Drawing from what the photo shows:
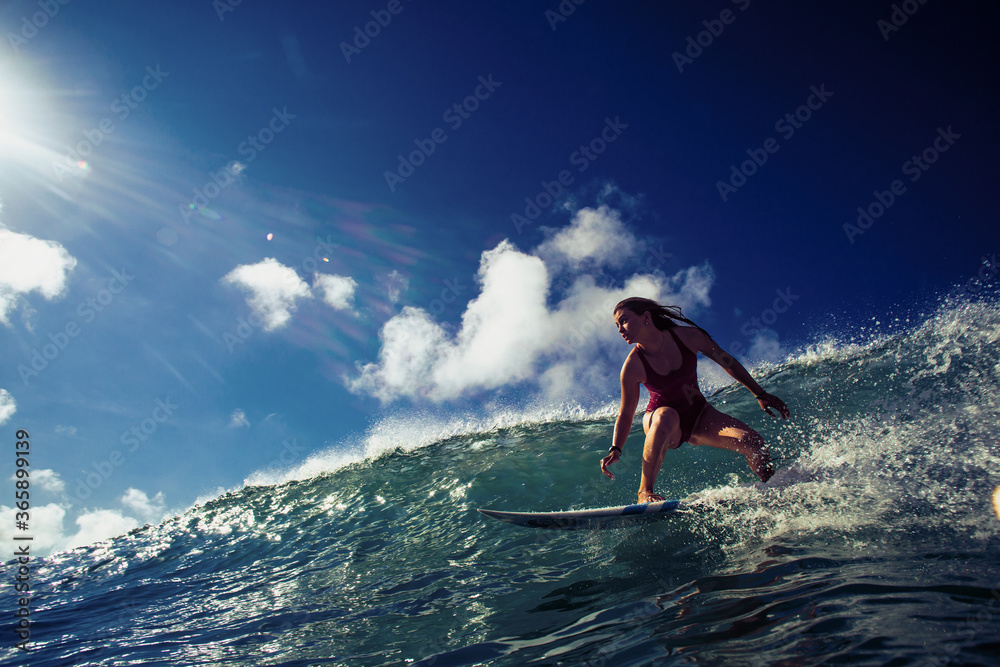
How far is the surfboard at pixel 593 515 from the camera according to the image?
4148mm

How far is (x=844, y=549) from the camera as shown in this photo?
3.04 meters

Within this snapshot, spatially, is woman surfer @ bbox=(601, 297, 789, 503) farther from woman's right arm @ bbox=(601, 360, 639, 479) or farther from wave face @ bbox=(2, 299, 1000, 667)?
wave face @ bbox=(2, 299, 1000, 667)

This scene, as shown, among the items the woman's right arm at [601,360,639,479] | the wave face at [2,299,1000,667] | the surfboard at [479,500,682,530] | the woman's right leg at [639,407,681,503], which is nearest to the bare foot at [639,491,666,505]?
the woman's right leg at [639,407,681,503]

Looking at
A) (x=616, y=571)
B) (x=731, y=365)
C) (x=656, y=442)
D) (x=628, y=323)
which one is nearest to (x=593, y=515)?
(x=616, y=571)

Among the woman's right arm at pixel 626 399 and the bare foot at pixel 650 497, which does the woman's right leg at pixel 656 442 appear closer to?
the bare foot at pixel 650 497

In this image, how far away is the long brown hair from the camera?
4672mm

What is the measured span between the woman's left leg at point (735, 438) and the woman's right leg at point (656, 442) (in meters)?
0.29

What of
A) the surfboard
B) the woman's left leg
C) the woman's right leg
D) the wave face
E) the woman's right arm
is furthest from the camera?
the woman's right arm

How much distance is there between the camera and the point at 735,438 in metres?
4.46

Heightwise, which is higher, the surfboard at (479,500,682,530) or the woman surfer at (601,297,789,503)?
the woman surfer at (601,297,789,503)

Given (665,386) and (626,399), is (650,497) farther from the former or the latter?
(665,386)

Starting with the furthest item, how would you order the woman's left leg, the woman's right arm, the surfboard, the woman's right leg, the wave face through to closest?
the woman's right arm → the woman's right leg → the woman's left leg → the surfboard → the wave face

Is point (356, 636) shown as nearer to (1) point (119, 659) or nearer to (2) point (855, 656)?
(1) point (119, 659)

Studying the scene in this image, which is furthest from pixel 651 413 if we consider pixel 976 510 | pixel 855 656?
pixel 855 656
